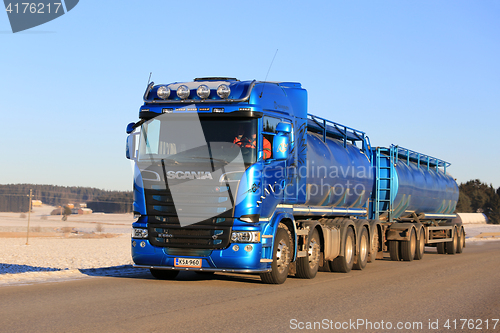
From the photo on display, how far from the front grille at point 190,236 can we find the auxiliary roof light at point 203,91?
2616 millimetres

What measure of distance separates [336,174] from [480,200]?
398 ft

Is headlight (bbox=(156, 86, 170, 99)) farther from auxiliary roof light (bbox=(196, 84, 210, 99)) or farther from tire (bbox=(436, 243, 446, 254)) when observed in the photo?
tire (bbox=(436, 243, 446, 254))

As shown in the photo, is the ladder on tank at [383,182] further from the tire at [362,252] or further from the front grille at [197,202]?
the front grille at [197,202]

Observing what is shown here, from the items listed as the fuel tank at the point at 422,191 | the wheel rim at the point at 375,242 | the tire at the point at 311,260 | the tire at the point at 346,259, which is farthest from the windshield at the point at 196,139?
the fuel tank at the point at 422,191

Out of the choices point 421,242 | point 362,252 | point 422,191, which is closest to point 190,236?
point 362,252

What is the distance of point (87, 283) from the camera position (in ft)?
38.7

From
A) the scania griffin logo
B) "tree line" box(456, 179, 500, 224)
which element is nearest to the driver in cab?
the scania griffin logo

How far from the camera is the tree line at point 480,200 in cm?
11744

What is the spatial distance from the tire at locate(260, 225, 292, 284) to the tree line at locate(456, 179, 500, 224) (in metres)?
108

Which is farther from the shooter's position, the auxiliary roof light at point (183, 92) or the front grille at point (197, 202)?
the auxiliary roof light at point (183, 92)

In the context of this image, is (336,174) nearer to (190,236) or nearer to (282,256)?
(282,256)

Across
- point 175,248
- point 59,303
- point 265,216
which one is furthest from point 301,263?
point 59,303

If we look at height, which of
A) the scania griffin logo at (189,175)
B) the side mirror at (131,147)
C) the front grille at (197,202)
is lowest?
the front grille at (197,202)

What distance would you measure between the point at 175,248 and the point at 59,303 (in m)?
2.87
